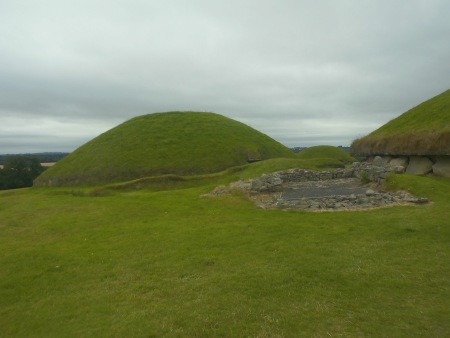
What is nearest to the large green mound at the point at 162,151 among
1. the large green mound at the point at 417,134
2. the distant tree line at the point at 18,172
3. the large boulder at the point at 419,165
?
the large green mound at the point at 417,134

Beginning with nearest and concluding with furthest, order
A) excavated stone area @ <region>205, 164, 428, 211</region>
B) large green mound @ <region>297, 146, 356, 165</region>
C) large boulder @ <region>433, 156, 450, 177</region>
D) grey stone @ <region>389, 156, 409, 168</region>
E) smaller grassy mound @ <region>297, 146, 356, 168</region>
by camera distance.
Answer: excavated stone area @ <region>205, 164, 428, 211</region>, large boulder @ <region>433, 156, 450, 177</region>, grey stone @ <region>389, 156, 409, 168</region>, smaller grassy mound @ <region>297, 146, 356, 168</region>, large green mound @ <region>297, 146, 356, 165</region>

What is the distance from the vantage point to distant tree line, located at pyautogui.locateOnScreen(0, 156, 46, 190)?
2766 inches

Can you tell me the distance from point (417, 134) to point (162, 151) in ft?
110

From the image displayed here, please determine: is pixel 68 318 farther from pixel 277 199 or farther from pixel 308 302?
pixel 277 199

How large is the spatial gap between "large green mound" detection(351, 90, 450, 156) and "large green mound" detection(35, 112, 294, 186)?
20.6 metres

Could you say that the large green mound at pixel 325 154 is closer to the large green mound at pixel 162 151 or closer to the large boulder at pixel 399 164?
the large green mound at pixel 162 151

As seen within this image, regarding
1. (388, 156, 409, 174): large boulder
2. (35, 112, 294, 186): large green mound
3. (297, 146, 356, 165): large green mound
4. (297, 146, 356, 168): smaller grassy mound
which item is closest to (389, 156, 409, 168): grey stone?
(388, 156, 409, 174): large boulder

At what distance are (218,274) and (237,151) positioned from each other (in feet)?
134

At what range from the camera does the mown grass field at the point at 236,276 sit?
730cm

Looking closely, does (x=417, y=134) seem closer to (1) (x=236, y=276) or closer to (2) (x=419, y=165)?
(2) (x=419, y=165)

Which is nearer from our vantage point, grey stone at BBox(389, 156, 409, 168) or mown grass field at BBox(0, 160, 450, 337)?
Answer: mown grass field at BBox(0, 160, 450, 337)

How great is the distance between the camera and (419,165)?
25469 millimetres

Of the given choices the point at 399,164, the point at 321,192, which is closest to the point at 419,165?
the point at 399,164

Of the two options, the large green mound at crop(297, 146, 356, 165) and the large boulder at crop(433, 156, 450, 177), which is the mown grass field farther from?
the large green mound at crop(297, 146, 356, 165)
